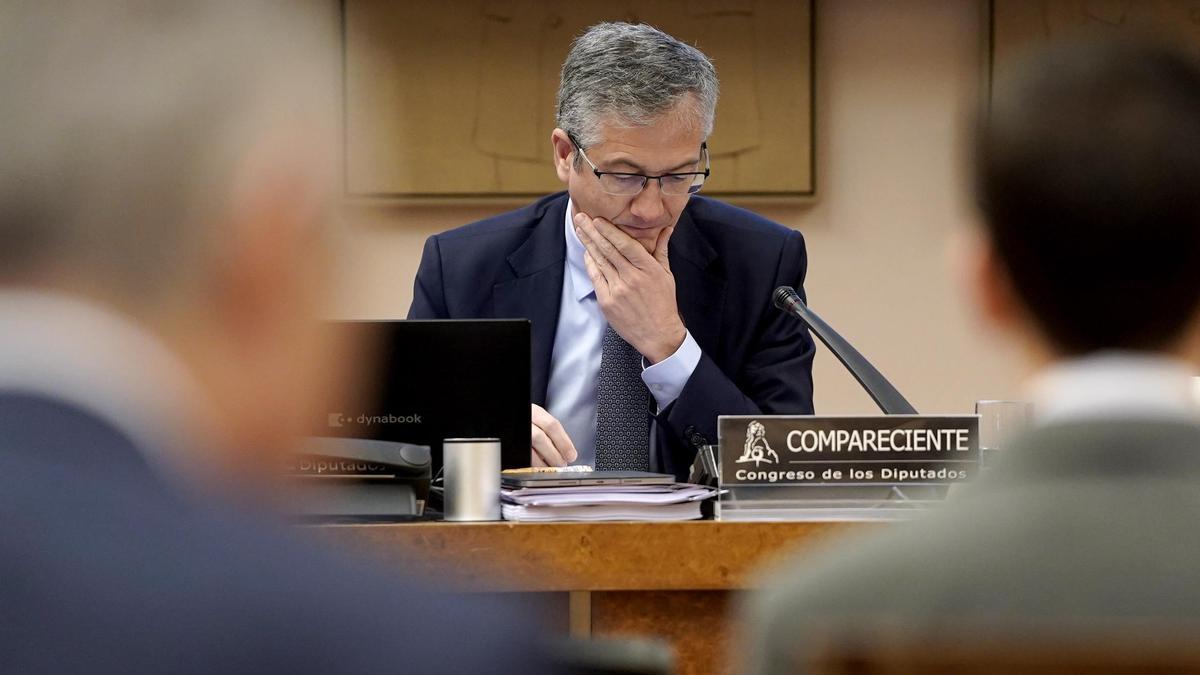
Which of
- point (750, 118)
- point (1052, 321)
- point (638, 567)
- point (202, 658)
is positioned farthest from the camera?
point (750, 118)

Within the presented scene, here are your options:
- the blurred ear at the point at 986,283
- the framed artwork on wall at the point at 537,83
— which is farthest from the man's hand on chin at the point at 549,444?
the framed artwork on wall at the point at 537,83

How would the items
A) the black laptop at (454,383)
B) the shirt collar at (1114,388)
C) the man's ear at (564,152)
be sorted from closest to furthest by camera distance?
the shirt collar at (1114,388), the black laptop at (454,383), the man's ear at (564,152)

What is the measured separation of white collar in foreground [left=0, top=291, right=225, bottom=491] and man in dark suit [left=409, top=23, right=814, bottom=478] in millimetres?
1935

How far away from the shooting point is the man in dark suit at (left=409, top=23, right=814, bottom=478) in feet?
8.26

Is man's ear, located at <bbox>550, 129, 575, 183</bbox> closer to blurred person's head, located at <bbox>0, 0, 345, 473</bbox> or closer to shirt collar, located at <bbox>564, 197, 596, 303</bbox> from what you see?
shirt collar, located at <bbox>564, 197, 596, 303</bbox>

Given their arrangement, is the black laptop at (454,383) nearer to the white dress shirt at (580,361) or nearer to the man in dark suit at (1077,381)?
the white dress shirt at (580,361)

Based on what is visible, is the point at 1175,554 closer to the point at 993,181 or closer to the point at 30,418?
the point at 993,181

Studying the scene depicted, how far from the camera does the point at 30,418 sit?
483 millimetres

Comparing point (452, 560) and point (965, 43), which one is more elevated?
point (965, 43)

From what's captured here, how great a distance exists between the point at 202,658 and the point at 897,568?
0.35m

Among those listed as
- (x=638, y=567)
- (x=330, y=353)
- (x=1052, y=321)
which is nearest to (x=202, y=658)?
(x=330, y=353)

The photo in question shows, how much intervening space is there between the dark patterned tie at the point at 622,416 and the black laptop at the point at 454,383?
43cm

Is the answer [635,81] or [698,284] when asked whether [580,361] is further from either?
[635,81]

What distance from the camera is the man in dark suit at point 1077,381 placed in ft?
2.19
